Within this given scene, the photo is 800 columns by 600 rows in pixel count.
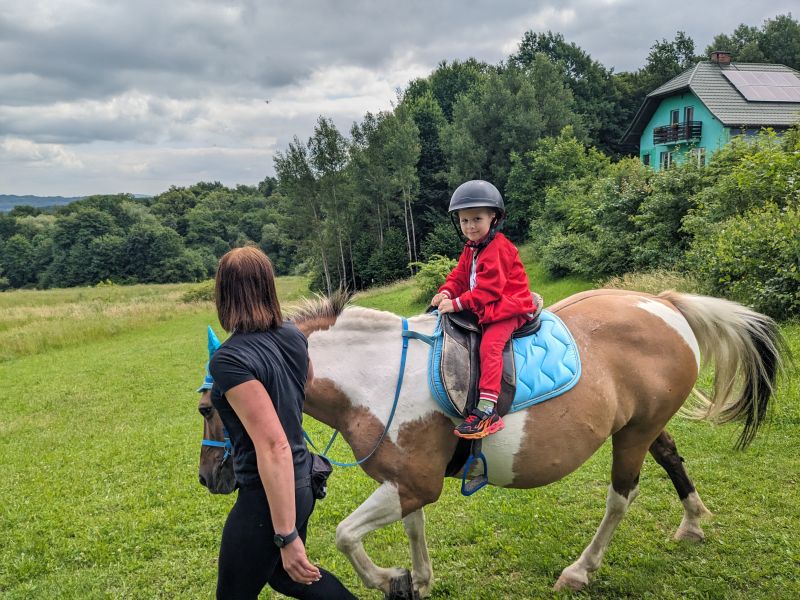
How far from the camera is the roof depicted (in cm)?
2639

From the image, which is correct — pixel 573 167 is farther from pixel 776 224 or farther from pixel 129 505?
pixel 129 505

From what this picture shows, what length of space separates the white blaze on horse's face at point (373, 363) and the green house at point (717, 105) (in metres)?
27.0

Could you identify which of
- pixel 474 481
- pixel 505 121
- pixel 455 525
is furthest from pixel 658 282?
pixel 505 121

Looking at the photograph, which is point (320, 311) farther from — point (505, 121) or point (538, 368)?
point (505, 121)

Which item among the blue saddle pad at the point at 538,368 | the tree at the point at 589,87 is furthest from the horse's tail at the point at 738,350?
the tree at the point at 589,87

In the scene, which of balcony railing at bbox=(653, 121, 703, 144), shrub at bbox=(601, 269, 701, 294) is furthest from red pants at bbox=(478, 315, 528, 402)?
balcony railing at bbox=(653, 121, 703, 144)

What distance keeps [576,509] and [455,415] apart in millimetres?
2262

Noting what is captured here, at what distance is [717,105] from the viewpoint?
27688 mm

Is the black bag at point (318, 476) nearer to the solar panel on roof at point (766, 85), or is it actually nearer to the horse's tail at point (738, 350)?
the horse's tail at point (738, 350)

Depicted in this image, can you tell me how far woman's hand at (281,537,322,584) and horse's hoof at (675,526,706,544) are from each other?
9.75 ft

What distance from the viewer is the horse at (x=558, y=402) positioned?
9.23ft

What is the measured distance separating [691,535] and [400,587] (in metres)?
2.22

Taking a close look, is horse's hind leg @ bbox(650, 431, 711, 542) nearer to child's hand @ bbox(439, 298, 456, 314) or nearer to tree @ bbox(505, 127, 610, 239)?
child's hand @ bbox(439, 298, 456, 314)

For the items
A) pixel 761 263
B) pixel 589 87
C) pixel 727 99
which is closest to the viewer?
pixel 761 263
